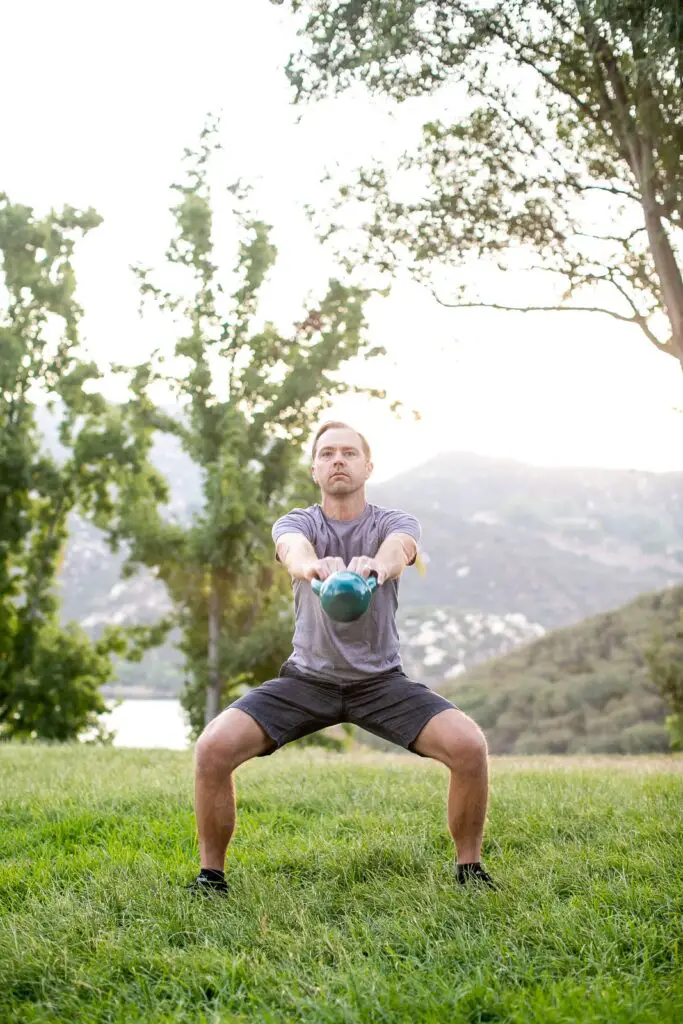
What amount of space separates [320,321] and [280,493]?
15.3 feet

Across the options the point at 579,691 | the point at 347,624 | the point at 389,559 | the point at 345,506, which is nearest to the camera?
the point at 389,559

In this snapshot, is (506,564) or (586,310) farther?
(506,564)

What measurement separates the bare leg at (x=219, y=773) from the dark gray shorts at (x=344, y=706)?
0.28 feet

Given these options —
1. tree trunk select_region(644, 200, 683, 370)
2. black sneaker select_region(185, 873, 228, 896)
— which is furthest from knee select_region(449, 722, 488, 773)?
tree trunk select_region(644, 200, 683, 370)

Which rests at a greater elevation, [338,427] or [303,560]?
[338,427]

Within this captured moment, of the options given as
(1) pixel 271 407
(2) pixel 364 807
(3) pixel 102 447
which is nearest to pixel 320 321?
(1) pixel 271 407

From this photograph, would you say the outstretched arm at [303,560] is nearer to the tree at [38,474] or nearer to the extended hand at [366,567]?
the extended hand at [366,567]

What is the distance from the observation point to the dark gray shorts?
4.29m

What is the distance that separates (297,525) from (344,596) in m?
1.14

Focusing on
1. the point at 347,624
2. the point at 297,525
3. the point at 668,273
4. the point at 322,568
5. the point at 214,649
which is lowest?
the point at 214,649

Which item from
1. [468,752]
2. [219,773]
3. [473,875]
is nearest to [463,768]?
[468,752]

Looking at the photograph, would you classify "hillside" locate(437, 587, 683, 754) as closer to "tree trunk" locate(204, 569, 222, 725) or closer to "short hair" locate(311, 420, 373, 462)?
"tree trunk" locate(204, 569, 222, 725)

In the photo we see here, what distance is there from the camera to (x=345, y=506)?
15.8ft

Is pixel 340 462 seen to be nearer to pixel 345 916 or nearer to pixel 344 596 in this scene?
pixel 344 596
